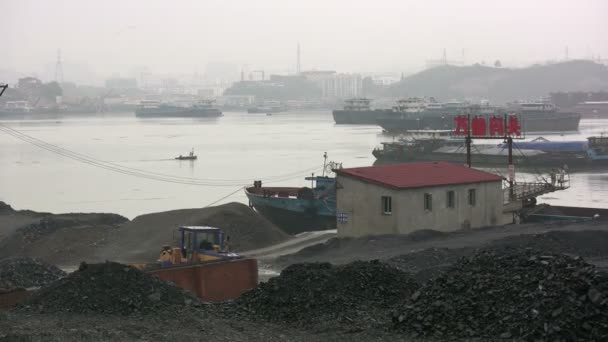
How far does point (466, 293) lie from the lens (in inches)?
236

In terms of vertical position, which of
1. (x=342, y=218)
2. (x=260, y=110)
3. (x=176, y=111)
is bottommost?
(x=342, y=218)

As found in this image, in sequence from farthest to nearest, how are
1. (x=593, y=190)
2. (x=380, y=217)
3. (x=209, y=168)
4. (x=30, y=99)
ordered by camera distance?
1. (x=30, y=99)
2. (x=209, y=168)
3. (x=593, y=190)
4. (x=380, y=217)

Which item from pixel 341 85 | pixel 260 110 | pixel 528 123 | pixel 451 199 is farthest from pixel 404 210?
pixel 341 85

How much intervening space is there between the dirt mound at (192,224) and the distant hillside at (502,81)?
430 feet

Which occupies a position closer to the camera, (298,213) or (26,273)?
(26,273)

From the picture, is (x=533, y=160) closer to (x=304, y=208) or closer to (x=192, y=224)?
(x=304, y=208)

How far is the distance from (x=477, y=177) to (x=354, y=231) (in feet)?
6.68

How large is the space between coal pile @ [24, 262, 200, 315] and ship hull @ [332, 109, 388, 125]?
70.1 m

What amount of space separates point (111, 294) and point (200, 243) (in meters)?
2.58

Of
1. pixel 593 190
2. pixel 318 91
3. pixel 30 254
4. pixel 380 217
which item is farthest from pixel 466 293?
pixel 318 91

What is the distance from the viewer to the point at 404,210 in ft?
39.4

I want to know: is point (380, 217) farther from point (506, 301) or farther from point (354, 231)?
point (506, 301)

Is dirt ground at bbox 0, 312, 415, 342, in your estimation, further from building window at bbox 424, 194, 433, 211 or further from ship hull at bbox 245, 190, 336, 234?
ship hull at bbox 245, 190, 336, 234

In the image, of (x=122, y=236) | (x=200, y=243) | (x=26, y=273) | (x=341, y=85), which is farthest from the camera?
(x=341, y=85)
